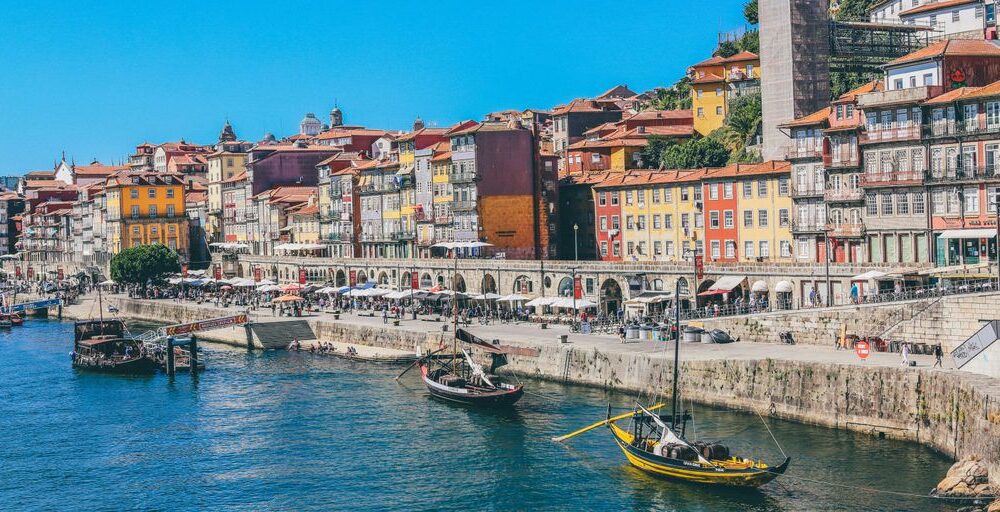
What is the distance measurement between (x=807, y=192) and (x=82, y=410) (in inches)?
1811

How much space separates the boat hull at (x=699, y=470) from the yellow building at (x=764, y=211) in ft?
119

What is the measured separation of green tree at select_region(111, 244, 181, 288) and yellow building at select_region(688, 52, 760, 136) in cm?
6058

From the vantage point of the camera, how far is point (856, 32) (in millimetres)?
102812

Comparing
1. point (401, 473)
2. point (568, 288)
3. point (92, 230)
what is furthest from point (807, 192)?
point (92, 230)

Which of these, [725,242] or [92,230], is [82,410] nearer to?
[725,242]

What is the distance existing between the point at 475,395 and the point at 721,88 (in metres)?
65.2

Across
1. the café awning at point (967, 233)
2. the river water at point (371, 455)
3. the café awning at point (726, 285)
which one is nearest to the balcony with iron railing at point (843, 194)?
the café awning at point (967, 233)

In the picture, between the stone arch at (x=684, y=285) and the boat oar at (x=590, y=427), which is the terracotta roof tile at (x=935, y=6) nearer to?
the stone arch at (x=684, y=285)

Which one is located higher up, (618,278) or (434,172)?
(434,172)

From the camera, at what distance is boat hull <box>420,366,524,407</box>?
62438 millimetres

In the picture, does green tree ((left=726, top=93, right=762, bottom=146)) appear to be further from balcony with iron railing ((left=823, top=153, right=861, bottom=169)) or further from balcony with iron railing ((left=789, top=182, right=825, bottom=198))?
balcony with iron railing ((left=823, top=153, right=861, bottom=169))

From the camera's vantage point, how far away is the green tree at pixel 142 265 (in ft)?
451

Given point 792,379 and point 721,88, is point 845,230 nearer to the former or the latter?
point 792,379

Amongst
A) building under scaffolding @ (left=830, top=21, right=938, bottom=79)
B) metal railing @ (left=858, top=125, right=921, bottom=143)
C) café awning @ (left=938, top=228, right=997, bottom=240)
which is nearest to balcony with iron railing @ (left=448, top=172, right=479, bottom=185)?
building under scaffolding @ (left=830, top=21, right=938, bottom=79)
